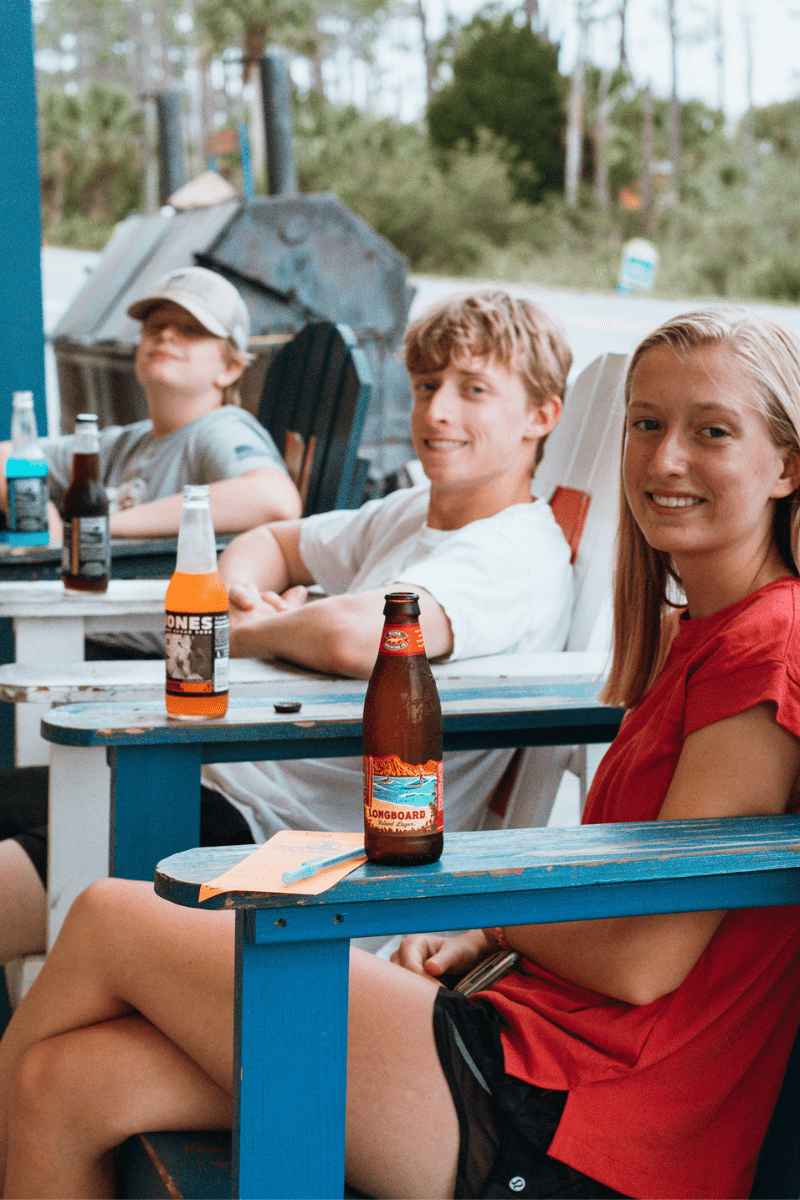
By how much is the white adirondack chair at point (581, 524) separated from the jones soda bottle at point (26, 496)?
45.7 inches

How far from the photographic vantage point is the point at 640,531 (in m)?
1.52

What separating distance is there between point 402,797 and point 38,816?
1157 mm

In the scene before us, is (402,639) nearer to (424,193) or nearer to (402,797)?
(402,797)

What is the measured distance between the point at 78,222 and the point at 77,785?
994 inches

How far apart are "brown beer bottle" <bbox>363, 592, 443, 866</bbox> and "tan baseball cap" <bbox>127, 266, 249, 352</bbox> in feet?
7.11

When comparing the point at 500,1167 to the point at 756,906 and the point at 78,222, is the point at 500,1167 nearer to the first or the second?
the point at 756,906

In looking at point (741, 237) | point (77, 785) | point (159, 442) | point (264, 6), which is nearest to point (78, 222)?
point (264, 6)

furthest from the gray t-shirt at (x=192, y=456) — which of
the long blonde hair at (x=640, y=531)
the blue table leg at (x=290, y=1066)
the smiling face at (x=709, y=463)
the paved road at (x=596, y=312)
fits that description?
the paved road at (x=596, y=312)

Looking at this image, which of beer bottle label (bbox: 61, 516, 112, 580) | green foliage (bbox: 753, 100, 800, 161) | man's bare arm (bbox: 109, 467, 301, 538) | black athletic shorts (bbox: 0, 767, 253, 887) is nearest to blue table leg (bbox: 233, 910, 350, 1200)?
black athletic shorts (bbox: 0, 767, 253, 887)

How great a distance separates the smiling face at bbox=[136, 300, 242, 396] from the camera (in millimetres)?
3119

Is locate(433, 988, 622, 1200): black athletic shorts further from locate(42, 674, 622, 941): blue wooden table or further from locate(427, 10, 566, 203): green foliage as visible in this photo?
locate(427, 10, 566, 203): green foliage

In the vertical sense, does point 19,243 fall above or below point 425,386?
above

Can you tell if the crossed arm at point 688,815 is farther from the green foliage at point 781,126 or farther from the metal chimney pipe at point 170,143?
the green foliage at point 781,126

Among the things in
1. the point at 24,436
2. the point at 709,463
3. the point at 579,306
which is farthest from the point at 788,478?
the point at 579,306
